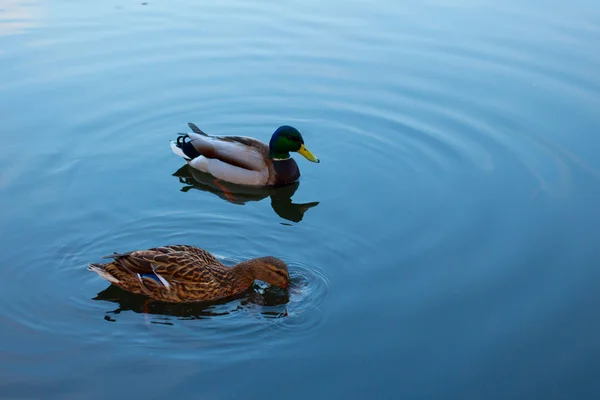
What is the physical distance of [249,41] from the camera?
12680mm

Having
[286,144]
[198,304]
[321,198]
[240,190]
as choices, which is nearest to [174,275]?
[198,304]

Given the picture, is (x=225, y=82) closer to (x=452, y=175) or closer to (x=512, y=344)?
(x=452, y=175)

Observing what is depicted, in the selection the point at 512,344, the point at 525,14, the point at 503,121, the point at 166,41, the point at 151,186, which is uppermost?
the point at 525,14

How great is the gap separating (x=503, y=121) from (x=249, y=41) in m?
4.61

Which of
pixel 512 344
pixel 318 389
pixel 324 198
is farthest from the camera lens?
pixel 324 198

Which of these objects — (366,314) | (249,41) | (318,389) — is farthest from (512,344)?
(249,41)

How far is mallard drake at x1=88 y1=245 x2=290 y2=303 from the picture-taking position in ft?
21.2

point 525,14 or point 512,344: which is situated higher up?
Result: point 525,14

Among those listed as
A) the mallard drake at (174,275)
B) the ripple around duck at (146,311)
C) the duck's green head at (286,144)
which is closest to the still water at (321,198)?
the ripple around duck at (146,311)

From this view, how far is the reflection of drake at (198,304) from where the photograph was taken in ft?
20.8

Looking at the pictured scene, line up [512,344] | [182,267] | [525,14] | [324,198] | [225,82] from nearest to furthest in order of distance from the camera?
[512,344] < [182,267] < [324,198] < [225,82] < [525,14]

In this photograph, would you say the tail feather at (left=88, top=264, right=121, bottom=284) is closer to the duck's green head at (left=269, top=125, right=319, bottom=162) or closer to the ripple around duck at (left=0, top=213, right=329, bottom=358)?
the ripple around duck at (left=0, top=213, right=329, bottom=358)

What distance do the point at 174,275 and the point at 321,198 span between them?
2500mm

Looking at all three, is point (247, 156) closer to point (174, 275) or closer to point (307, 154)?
point (307, 154)
